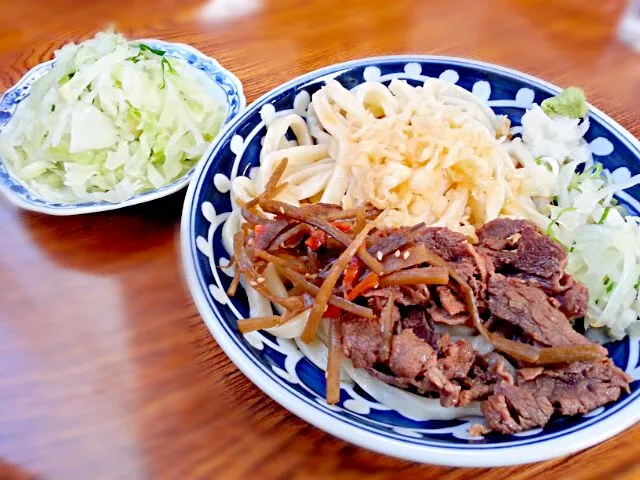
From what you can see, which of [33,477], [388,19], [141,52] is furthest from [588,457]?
[388,19]

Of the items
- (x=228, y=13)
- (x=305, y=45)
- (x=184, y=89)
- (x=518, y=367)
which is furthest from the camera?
(x=228, y=13)

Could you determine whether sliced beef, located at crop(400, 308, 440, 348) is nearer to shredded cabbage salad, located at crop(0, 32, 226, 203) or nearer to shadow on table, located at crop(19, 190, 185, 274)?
shadow on table, located at crop(19, 190, 185, 274)

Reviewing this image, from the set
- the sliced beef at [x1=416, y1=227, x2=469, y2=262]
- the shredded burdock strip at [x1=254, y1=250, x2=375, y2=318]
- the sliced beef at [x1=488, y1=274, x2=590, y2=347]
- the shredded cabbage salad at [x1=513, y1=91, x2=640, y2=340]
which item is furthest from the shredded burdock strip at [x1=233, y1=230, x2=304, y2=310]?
the shredded cabbage salad at [x1=513, y1=91, x2=640, y2=340]

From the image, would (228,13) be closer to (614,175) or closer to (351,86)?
(351,86)

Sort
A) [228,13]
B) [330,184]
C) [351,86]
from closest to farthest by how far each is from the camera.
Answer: [330,184] → [351,86] → [228,13]

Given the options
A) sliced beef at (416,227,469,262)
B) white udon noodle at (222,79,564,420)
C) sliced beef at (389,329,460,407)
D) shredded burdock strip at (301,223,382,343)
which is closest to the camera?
sliced beef at (389,329,460,407)

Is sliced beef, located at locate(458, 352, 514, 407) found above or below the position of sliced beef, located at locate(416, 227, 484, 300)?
below
